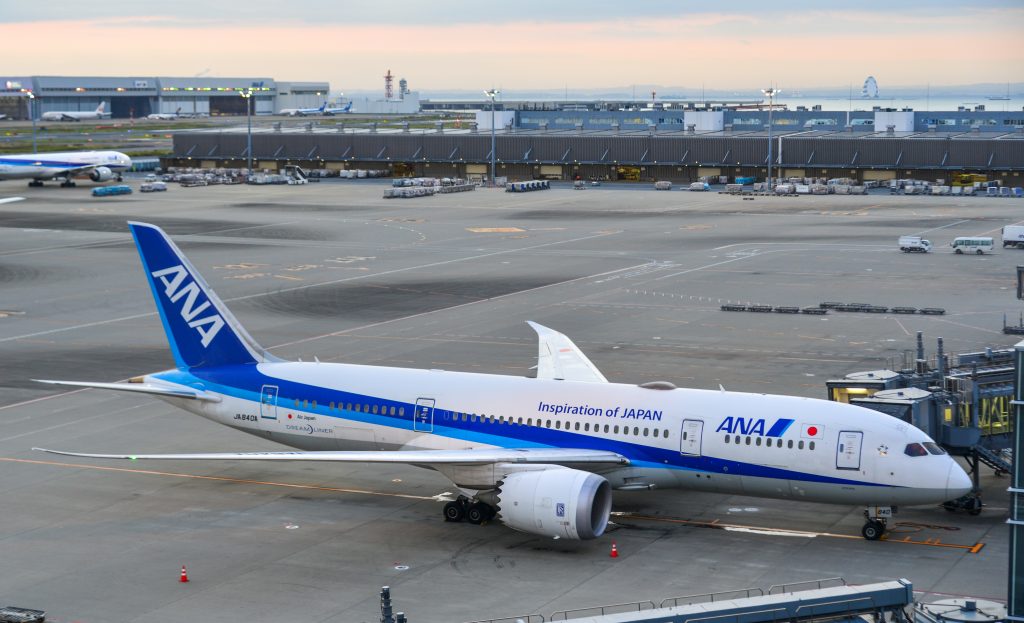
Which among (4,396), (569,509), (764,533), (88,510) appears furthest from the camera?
(4,396)

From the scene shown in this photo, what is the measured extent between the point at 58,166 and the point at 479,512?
158 m

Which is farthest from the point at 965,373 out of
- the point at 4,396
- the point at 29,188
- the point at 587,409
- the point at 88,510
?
the point at 29,188

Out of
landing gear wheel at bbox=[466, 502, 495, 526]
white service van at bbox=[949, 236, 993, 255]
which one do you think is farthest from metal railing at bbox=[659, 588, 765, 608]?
white service van at bbox=[949, 236, 993, 255]

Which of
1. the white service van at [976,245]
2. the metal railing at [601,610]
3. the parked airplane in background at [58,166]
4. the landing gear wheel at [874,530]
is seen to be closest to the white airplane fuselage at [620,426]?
the landing gear wheel at [874,530]

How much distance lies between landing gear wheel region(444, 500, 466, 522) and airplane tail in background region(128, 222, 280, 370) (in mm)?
8901

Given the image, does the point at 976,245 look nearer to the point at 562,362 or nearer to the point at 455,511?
the point at 562,362

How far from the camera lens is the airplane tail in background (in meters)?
43.5

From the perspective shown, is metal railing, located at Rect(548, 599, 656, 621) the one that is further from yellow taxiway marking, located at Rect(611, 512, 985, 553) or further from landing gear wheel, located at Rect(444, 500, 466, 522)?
landing gear wheel, located at Rect(444, 500, 466, 522)

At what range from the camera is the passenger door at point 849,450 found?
36438 mm

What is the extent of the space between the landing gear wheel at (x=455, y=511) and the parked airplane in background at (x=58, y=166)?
156m

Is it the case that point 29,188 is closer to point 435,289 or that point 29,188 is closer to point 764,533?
point 435,289

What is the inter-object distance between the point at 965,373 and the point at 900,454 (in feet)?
23.1

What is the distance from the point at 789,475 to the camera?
3709cm

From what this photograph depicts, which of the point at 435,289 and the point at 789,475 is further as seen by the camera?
the point at 435,289
